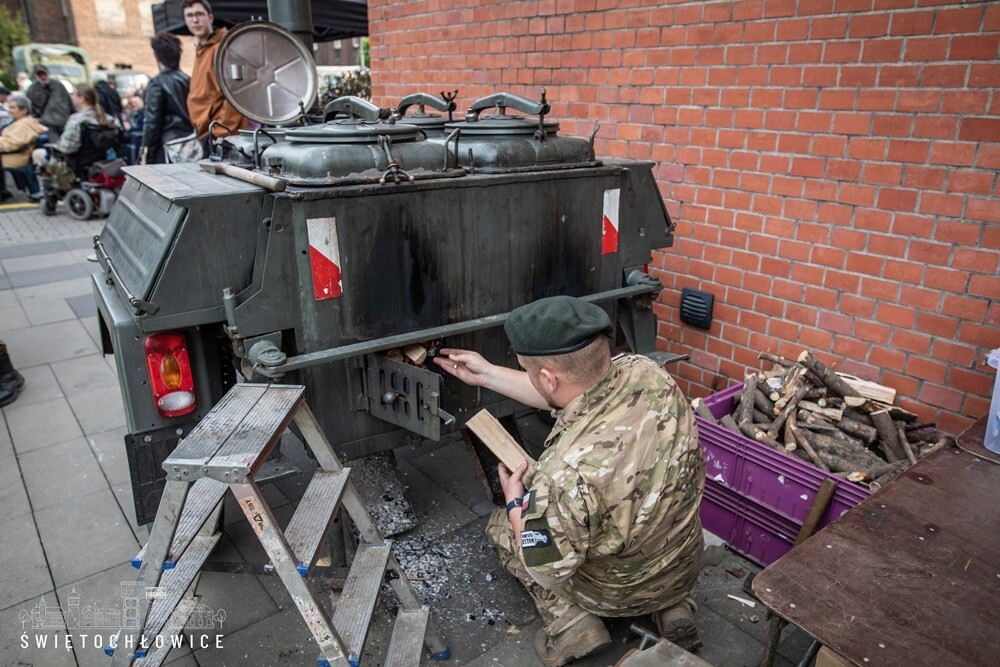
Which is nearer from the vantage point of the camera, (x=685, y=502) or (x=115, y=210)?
(x=685, y=502)

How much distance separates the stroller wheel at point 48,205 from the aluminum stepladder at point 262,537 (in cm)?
1054

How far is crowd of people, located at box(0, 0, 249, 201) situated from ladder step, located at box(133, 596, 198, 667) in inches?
87.8

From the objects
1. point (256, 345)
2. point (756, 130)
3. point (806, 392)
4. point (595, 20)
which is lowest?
point (806, 392)

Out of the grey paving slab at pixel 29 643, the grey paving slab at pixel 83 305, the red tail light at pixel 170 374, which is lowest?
the grey paving slab at pixel 29 643

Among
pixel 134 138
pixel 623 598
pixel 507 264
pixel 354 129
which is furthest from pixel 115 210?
pixel 134 138

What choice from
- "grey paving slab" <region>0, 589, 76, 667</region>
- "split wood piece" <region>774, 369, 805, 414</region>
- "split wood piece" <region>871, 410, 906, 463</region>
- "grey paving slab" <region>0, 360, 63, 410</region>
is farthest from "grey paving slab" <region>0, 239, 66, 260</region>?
"split wood piece" <region>871, 410, 906, 463</region>

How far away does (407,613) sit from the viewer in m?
2.73

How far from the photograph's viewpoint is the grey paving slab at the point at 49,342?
5.66 m

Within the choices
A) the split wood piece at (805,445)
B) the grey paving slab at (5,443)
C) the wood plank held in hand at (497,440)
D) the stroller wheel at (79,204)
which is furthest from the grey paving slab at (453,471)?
the stroller wheel at (79,204)

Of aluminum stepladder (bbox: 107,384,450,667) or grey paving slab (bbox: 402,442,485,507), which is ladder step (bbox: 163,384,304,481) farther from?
grey paving slab (bbox: 402,442,485,507)

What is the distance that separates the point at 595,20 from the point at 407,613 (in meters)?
4.01

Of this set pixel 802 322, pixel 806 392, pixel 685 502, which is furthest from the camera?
pixel 802 322

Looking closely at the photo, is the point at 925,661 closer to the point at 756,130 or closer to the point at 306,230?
the point at 306,230

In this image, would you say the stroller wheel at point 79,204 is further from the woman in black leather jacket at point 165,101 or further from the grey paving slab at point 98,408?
the grey paving slab at point 98,408
